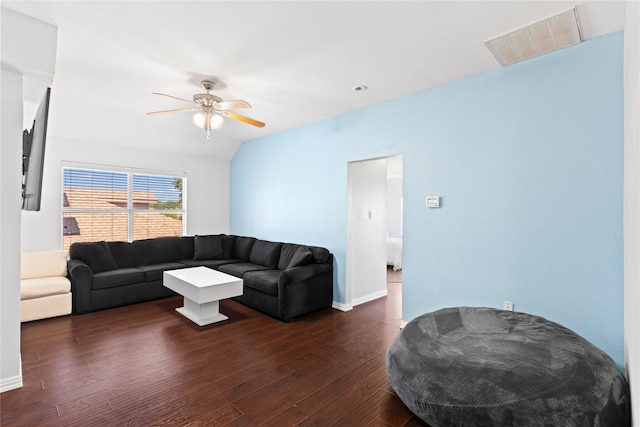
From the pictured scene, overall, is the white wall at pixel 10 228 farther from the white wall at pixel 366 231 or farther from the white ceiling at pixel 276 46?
the white wall at pixel 366 231

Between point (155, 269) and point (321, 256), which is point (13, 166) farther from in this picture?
point (321, 256)

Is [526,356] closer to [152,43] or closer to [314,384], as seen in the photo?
[314,384]

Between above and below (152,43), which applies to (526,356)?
below

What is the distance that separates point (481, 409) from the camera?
5.66 feet

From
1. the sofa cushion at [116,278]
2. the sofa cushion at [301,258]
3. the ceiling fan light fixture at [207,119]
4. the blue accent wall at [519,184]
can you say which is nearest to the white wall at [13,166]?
the ceiling fan light fixture at [207,119]

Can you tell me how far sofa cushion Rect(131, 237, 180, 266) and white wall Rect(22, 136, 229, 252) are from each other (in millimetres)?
663

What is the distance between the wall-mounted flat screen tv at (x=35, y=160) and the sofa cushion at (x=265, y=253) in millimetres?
3070

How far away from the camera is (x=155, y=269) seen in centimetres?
476

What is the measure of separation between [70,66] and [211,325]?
10.0 feet

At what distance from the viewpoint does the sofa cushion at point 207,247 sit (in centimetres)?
572

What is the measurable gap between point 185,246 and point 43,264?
6.70ft

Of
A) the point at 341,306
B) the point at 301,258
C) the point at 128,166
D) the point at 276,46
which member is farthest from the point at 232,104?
the point at 128,166

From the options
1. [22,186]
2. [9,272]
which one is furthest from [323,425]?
[22,186]

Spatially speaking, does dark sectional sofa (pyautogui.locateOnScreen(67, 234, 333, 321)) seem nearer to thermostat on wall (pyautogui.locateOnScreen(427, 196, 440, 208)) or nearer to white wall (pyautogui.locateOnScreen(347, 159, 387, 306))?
white wall (pyautogui.locateOnScreen(347, 159, 387, 306))
